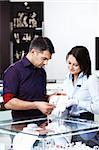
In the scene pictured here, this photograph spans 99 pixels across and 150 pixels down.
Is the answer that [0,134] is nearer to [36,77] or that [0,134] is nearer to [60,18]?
[36,77]

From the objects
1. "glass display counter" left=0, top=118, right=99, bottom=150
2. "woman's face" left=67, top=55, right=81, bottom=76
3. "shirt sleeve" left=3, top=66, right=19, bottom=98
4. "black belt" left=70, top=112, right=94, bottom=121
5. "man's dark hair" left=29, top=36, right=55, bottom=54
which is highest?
"man's dark hair" left=29, top=36, right=55, bottom=54

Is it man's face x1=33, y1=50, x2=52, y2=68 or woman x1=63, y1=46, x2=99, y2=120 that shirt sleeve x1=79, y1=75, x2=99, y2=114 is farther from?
man's face x1=33, y1=50, x2=52, y2=68

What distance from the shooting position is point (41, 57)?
9.10ft

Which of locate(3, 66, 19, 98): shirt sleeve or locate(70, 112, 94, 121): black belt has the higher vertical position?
locate(3, 66, 19, 98): shirt sleeve

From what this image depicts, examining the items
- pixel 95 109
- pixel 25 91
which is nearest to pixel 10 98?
pixel 25 91

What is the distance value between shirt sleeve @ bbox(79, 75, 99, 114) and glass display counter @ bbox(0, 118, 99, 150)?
0.35m

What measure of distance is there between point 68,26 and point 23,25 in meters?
0.91

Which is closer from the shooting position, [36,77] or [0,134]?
[0,134]

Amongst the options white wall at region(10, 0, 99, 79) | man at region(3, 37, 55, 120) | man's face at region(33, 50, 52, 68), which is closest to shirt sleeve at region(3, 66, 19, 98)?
man at region(3, 37, 55, 120)

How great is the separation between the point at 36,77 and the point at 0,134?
71 centimetres

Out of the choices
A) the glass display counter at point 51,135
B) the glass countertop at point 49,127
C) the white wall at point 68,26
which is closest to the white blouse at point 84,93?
the glass countertop at point 49,127

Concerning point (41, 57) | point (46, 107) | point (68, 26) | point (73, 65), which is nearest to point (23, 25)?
point (68, 26)

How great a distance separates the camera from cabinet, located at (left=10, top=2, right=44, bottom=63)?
7.38 meters

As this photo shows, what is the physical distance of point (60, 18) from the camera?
7.28 m
